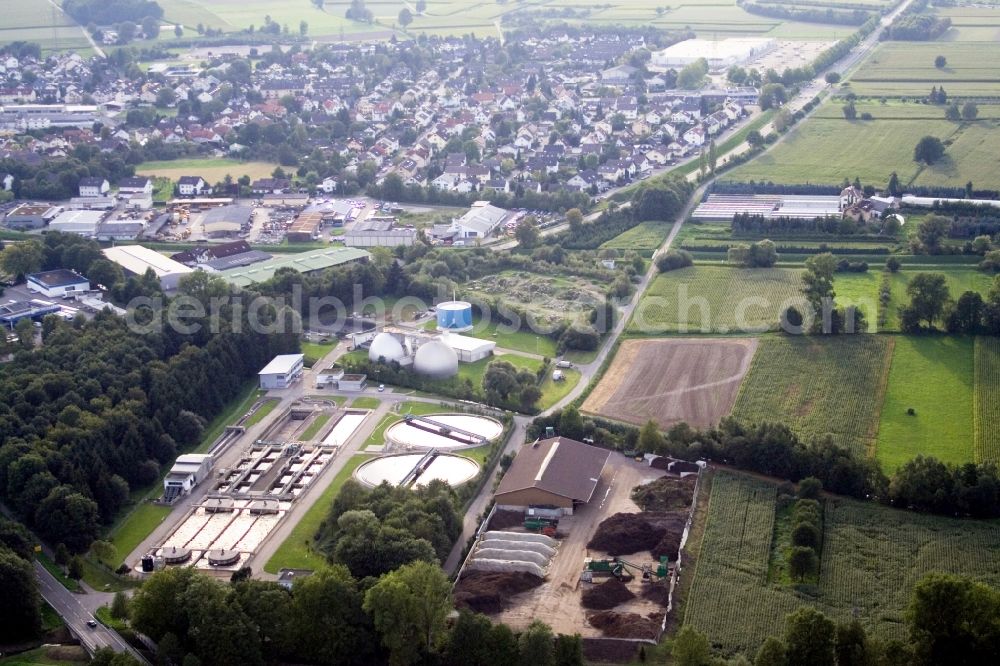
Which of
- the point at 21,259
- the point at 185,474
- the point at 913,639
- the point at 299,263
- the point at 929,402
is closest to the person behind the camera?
the point at 913,639

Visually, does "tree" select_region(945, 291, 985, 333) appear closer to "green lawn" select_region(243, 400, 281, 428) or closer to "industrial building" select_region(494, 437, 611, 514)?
"industrial building" select_region(494, 437, 611, 514)

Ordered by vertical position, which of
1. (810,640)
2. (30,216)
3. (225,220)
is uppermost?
(30,216)

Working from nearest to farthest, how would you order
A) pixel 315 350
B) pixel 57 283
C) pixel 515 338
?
1. pixel 315 350
2. pixel 515 338
3. pixel 57 283

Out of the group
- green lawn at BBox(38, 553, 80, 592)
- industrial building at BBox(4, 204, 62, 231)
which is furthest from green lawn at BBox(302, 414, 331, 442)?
industrial building at BBox(4, 204, 62, 231)

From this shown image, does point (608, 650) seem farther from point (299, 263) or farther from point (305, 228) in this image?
point (305, 228)

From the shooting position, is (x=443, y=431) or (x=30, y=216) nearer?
(x=443, y=431)

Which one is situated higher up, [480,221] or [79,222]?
[79,222]

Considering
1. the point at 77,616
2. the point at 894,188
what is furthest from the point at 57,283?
the point at 894,188
